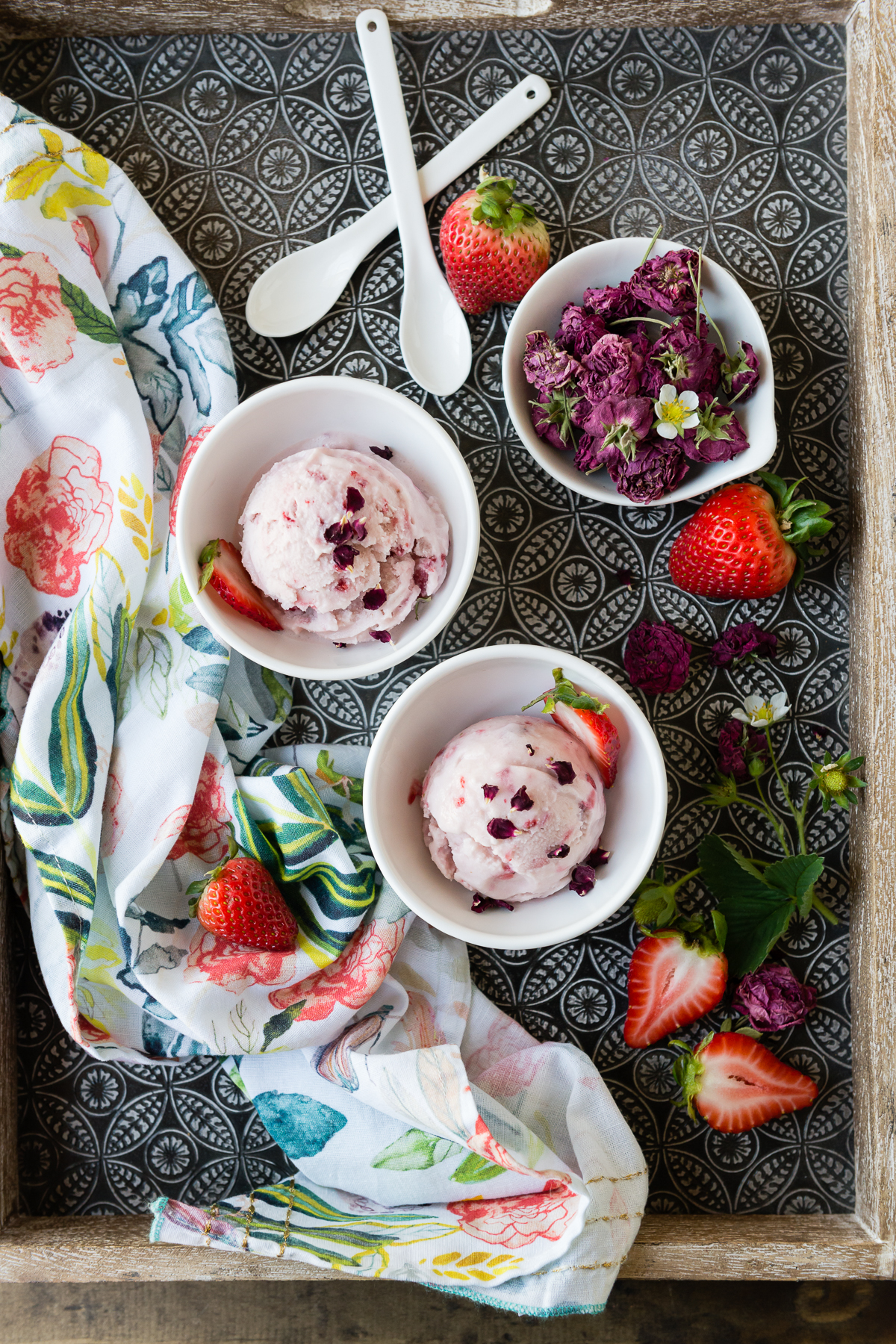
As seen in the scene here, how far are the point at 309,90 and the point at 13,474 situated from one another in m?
0.60

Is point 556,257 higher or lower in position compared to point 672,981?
higher

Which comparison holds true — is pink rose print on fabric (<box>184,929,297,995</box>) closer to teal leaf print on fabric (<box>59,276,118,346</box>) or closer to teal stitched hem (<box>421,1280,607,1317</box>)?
teal stitched hem (<box>421,1280,607,1317</box>)

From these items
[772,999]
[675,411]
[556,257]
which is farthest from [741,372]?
[772,999]

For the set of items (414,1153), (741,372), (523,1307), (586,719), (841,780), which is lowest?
(523,1307)

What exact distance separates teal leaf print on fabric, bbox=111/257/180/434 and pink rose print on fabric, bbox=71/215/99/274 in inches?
1.8

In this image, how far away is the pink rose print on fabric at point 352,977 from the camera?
43.1 inches

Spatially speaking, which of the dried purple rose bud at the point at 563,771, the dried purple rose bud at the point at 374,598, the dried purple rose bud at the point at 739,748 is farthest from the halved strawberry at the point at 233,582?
the dried purple rose bud at the point at 739,748

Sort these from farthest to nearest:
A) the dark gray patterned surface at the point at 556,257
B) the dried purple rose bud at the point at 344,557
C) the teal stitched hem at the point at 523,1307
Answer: the dark gray patterned surface at the point at 556,257 → the teal stitched hem at the point at 523,1307 → the dried purple rose bud at the point at 344,557

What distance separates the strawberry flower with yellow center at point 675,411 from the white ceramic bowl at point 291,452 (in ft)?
0.74

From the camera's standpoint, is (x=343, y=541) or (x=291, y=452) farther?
(x=291, y=452)

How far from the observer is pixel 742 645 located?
113cm

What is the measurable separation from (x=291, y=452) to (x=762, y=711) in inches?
25.3

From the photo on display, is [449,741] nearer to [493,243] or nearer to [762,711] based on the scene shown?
[762,711]

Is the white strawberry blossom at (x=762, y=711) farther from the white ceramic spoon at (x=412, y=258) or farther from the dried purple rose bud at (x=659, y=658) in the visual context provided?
the white ceramic spoon at (x=412, y=258)
